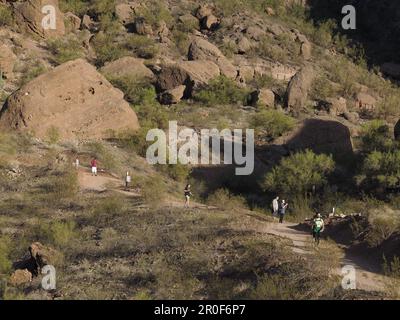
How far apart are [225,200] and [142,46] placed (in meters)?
24.0

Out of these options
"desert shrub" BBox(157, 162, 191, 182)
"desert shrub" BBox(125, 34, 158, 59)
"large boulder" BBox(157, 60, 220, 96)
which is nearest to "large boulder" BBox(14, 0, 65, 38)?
"desert shrub" BBox(125, 34, 158, 59)

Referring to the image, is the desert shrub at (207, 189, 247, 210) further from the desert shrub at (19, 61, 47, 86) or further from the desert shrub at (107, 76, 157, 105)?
the desert shrub at (19, 61, 47, 86)

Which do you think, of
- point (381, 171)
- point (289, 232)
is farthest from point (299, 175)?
point (289, 232)

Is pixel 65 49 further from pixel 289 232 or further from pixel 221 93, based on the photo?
pixel 289 232

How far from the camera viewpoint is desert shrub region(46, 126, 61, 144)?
24.4 metres

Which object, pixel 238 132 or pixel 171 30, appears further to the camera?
pixel 171 30

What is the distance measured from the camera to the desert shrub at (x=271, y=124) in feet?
93.0

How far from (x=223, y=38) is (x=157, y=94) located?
42.7ft

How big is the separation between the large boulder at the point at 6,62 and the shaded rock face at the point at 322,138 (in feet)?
55.6

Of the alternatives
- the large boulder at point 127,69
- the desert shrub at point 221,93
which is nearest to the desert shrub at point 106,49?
the large boulder at point 127,69

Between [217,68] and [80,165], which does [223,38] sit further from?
[80,165]
